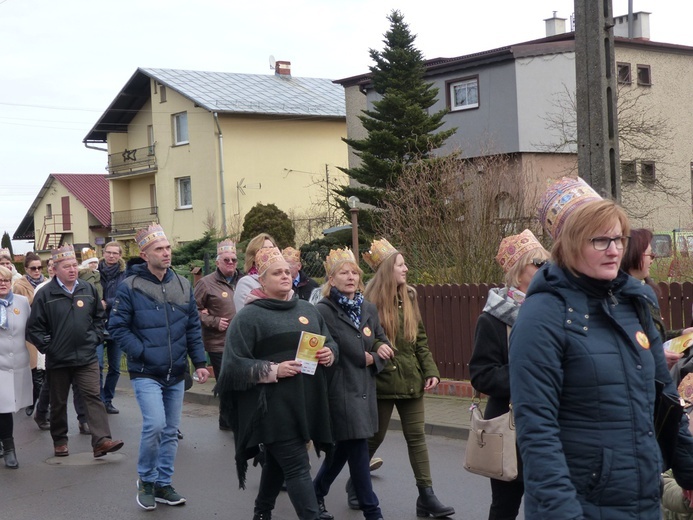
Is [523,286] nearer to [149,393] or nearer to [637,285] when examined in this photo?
[637,285]

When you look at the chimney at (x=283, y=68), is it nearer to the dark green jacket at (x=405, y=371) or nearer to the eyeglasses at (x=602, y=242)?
the dark green jacket at (x=405, y=371)

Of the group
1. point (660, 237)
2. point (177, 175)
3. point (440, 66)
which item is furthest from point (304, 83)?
point (660, 237)

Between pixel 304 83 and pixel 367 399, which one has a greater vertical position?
pixel 304 83

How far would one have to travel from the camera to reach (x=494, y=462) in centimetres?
479

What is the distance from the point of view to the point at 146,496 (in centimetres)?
735

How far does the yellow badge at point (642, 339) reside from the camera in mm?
3293

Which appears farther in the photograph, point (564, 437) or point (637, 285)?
point (637, 285)

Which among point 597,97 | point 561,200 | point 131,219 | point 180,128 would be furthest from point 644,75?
point 561,200

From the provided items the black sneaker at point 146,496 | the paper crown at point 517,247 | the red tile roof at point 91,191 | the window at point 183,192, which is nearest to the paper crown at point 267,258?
the paper crown at point 517,247

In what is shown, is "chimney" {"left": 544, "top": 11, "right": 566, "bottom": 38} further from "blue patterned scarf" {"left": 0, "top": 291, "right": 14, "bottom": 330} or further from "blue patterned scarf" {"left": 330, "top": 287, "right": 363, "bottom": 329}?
"blue patterned scarf" {"left": 330, "top": 287, "right": 363, "bottom": 329}

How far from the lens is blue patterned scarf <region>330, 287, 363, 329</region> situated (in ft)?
22.0

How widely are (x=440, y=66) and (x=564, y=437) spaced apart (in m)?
31.2

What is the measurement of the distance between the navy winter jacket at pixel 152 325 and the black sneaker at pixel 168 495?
0.85 m

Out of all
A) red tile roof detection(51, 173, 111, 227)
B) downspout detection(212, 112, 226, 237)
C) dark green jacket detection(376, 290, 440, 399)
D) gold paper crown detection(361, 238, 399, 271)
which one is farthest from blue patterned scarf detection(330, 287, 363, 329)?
red tile roof detection(51, 173, 111, 227)
